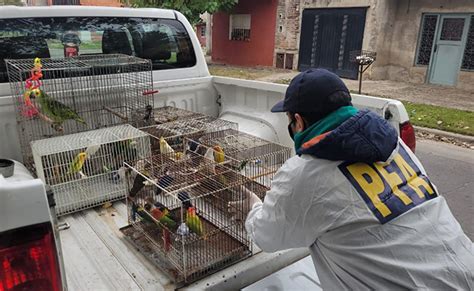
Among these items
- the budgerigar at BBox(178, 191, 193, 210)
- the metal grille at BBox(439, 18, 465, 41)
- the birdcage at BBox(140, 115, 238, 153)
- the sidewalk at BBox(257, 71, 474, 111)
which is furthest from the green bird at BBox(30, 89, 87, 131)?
the metal grille at BBox(439, 18, 465, 41)

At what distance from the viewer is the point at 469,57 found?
38.0 feet

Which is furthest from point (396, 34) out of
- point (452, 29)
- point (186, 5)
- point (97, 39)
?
point (97, 39)

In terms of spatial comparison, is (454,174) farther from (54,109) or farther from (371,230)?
(54,109)

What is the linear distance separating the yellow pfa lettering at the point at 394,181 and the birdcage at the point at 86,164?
1.60 m

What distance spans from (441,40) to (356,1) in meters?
2.96

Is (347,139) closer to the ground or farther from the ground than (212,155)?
farther from the ground

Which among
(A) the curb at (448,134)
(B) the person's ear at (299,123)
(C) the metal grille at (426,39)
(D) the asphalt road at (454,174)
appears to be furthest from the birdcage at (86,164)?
(C) the metal grille at (426,39)

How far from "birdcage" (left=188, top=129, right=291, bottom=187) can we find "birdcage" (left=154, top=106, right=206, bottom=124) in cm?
46

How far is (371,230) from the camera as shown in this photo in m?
1.45

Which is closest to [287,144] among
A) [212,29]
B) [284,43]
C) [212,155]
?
[212,155]

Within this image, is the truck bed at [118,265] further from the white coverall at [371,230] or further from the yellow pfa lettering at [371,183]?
the yellow pfa lettering at [371,183]

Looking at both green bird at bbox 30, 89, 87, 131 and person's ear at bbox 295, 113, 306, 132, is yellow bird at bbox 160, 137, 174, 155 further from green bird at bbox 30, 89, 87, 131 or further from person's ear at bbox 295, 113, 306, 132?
person's ear at bbox 295, 113, 306, 132

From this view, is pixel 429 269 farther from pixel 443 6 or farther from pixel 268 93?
pixel 443 6

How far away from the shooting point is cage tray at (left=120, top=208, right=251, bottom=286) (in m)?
1.88
